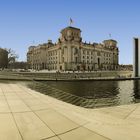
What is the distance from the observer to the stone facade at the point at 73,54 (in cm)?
12622

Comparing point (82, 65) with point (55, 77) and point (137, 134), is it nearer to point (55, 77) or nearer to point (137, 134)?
point (55, 77)

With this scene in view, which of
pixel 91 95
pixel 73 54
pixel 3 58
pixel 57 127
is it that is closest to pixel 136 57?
pixel 73 54

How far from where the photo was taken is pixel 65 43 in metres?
127

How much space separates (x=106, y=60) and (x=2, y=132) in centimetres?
15781

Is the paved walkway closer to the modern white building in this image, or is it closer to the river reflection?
the river reflection

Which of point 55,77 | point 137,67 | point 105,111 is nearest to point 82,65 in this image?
point 137,67

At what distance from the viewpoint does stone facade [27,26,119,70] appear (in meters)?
126

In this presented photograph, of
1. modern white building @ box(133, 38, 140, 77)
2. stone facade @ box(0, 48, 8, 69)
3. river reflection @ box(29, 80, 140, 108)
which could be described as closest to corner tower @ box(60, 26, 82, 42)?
stone facade @ box(0, 48, 8, 69)

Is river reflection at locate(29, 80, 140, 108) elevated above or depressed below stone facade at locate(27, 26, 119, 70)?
below

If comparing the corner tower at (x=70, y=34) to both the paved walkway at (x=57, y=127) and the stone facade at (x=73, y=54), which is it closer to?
the stone facade at (x=73, y=54)

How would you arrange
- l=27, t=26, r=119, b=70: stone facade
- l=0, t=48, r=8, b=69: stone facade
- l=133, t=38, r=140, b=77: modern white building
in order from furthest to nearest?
l=27, t=26, r=119, b=70: stone facade, l=0, t=48, r=8, b=69: stone facade, l=133, t=38, r=140, b=77: modern white building

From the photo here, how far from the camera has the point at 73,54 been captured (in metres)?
126

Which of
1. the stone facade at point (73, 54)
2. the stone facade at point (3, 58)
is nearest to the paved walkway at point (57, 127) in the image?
the stone facade at point (3, 58)

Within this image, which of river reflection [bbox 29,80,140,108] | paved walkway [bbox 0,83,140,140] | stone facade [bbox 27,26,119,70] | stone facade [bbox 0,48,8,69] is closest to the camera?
paved walkway [bbox 0,83,140,140]
